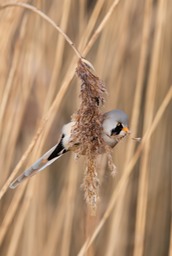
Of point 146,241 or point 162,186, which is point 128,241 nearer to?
point 146,241

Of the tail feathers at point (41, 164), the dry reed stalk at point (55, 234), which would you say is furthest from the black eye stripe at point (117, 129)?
the dry reed stalk at point (55, 234)

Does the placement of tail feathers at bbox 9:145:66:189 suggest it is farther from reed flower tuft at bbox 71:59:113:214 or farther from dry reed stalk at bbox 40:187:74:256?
dry reed stalk at bbox 40:187:74:256

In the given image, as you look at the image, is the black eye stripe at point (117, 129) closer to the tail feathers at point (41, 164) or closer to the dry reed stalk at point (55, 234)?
the tail feathers at point (41, 164)

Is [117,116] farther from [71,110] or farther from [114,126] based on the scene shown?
[71,110]

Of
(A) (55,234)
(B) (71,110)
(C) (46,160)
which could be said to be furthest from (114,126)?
(B) (71,110)

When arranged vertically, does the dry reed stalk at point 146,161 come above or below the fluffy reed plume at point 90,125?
above

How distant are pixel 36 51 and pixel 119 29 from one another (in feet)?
0.67

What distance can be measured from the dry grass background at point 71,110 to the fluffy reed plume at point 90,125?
150mm

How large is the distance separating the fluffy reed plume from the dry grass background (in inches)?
5.9

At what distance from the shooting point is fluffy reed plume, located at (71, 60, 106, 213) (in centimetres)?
66

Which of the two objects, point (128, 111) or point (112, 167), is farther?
point (128, 111)

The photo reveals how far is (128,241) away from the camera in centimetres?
168

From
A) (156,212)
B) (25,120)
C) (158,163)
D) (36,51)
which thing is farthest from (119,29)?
(156,212)

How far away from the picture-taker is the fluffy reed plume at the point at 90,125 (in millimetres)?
664
